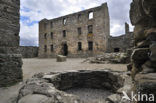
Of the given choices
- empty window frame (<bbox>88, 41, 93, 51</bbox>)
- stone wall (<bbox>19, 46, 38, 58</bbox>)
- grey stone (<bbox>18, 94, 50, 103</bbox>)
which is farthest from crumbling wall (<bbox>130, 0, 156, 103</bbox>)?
stone wall (<bbox>19, 46, 38, 58</bbox>)

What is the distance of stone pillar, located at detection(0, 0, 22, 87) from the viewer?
11.5 ft

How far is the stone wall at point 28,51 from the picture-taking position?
19.6 meters

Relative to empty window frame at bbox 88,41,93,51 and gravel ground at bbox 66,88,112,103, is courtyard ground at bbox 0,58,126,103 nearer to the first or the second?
gravel ground at bbox 66,88,112,103

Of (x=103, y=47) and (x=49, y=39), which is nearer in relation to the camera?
(x=103, y=47)

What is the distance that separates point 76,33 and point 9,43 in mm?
13127

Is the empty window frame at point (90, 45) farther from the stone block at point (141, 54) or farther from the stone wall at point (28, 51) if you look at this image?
the stone block at point (141, 54)

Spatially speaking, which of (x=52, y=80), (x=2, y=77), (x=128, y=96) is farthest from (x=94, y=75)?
(x=2, y=77)

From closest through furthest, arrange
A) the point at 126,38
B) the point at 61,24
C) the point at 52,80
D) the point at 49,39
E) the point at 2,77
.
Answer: the point at 52,80 → the point at 2,77 → the point at 126,38 → the point at 61,24 → the point at 49,39

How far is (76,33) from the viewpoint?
16.4m

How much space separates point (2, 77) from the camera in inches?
134

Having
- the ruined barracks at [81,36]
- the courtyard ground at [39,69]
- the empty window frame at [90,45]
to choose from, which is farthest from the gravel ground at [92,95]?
the empty window frame at [90,45]

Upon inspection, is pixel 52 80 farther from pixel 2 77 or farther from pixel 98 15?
pixel 98 15

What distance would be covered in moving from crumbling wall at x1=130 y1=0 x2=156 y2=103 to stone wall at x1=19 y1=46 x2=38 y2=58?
2105cm

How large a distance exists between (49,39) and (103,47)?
10846 mm
